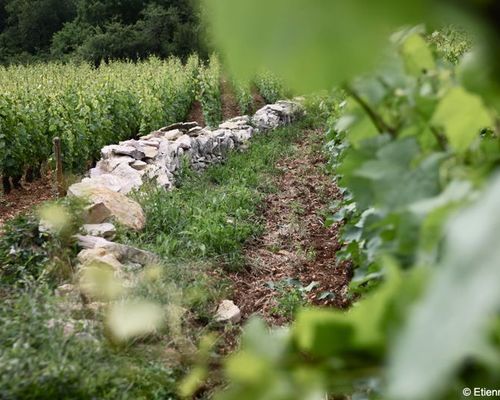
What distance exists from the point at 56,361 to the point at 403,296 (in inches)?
99.3

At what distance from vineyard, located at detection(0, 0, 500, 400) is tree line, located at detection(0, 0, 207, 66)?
98.0ft

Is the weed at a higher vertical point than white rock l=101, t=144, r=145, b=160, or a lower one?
lower

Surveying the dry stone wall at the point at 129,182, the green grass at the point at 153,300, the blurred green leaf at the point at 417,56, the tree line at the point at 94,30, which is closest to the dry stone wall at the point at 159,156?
the dry stone wall at the point at 129,182

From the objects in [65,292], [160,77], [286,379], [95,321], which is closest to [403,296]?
[286,379]

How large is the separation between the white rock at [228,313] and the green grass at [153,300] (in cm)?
8

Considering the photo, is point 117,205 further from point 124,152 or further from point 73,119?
point 73,119

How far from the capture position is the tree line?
130ft

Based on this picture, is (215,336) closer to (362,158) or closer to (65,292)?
(65,292)

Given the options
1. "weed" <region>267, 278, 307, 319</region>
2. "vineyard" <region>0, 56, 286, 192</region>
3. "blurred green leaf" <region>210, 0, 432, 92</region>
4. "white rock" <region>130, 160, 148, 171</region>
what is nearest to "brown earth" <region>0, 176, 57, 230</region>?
"vineyard" <region>0, 56, 286, 192</region>

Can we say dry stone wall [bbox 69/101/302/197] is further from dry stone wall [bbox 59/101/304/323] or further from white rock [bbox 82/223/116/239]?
white rock [bbox 82/223/116/239]

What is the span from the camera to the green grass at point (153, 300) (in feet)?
8.75

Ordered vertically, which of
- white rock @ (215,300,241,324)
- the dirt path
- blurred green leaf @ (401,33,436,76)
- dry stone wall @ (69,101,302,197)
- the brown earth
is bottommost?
the dirt path

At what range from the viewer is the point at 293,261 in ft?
20.1

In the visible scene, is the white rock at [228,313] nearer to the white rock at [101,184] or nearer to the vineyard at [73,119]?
the white rock at [101,184]
